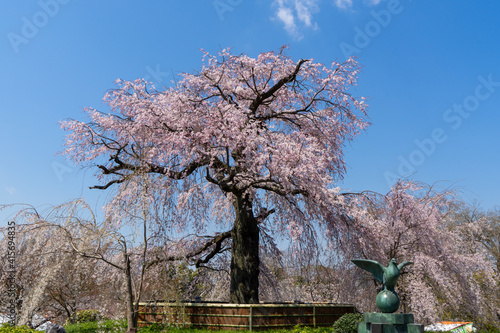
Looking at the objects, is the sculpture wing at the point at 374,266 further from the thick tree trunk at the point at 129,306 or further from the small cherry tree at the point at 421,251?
the thick tree trunk at the point at 129,306

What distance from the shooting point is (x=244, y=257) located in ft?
59.5

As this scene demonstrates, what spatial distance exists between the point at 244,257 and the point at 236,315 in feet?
8.90

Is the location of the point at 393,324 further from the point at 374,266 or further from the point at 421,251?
the point at 421,251

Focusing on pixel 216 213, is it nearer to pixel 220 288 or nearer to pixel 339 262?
pixel 220 288

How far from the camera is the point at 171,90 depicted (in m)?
18.9

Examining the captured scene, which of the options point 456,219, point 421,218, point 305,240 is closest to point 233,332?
point 305,240

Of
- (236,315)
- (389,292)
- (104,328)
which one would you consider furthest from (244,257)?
(389,292)

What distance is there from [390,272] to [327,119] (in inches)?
368

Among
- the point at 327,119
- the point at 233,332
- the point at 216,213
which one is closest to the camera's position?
the point at 233,332

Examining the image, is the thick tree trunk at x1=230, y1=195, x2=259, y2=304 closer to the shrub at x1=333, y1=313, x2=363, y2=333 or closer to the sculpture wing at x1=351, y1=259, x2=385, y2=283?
the shrub at x1=333, y1=313, x2=363, y2=333

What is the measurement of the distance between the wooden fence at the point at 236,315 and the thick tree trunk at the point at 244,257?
1392mm

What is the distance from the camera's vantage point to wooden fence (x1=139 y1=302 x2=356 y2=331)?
1594 centimetres

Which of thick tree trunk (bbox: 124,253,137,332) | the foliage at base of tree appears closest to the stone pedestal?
A: thick tree trunk (bbox: 124,253,137,332)

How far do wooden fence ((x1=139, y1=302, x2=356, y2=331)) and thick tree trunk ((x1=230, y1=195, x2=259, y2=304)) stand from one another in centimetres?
139
